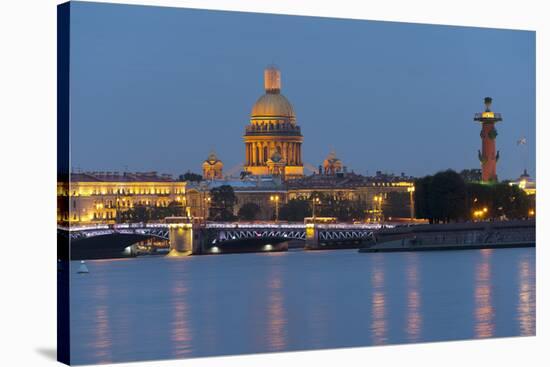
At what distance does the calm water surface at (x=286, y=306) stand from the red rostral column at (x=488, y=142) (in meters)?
1.69

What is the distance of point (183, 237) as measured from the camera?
2767 centimetres

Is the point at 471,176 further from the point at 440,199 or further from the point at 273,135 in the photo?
the point at 273,135

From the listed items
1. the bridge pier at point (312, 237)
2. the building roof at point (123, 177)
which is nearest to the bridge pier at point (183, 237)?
the building roof at point (123, 177)

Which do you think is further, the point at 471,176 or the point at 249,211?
the point at 249,211

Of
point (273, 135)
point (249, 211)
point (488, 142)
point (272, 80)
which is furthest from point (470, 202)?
point (272, 80)

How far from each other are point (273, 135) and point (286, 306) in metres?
11.9

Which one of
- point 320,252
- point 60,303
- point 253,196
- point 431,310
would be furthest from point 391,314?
point 253,196

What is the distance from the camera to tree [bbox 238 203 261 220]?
110 ft

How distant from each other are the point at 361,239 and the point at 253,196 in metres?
5.38

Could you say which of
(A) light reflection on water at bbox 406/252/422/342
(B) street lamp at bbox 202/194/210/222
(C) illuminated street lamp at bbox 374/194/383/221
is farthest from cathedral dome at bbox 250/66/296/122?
(C) illuminated street lamp at bbox 374/194/383/221

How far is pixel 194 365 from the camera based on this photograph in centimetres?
1006

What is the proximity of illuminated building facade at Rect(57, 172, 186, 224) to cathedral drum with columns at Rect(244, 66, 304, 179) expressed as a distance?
4.71 ft

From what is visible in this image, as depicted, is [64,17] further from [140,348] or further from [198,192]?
[198,192]

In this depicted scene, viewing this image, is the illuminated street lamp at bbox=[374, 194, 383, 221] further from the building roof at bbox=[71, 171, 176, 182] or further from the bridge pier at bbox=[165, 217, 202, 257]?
the building roof at bbox=[71, 171, 176, 182]
